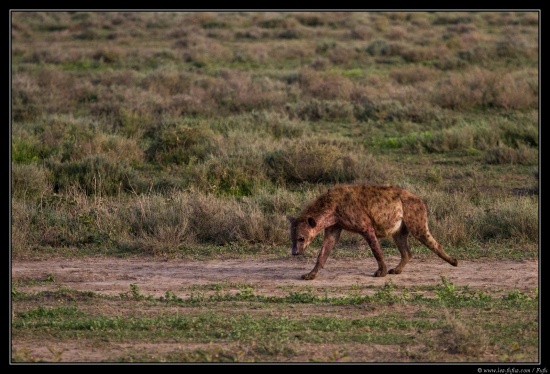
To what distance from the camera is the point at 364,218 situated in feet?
31.3

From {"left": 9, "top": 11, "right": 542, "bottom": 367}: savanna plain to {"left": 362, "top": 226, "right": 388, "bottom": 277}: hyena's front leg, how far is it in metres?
0.23

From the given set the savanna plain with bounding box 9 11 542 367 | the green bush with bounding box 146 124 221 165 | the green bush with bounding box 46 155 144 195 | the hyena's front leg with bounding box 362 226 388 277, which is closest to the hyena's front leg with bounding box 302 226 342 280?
the savanna plain with bounding box 9 11 542 367

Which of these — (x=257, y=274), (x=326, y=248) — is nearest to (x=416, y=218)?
(x=326, y=248)

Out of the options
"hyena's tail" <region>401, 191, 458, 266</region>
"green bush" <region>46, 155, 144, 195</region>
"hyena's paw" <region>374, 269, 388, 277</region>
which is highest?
"hyena's tail" <region>401, 191, 458, 266</region>

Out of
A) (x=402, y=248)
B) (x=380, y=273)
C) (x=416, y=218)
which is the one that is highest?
(x=416, y=218)

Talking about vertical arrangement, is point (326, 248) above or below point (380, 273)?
above

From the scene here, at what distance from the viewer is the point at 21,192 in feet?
44.8

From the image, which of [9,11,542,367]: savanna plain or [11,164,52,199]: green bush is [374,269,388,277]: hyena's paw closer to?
[9,11,542,367]: savanna plain

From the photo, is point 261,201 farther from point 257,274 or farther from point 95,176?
point 95,176

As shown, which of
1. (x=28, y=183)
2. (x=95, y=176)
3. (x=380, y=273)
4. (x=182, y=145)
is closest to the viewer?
(x=380, y=273)

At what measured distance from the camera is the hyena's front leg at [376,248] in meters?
9.52

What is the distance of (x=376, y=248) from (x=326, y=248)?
559 millimetres

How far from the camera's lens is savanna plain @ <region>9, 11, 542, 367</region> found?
297 inches

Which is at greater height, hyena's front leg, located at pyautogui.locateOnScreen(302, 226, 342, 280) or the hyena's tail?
the hyena's tail
